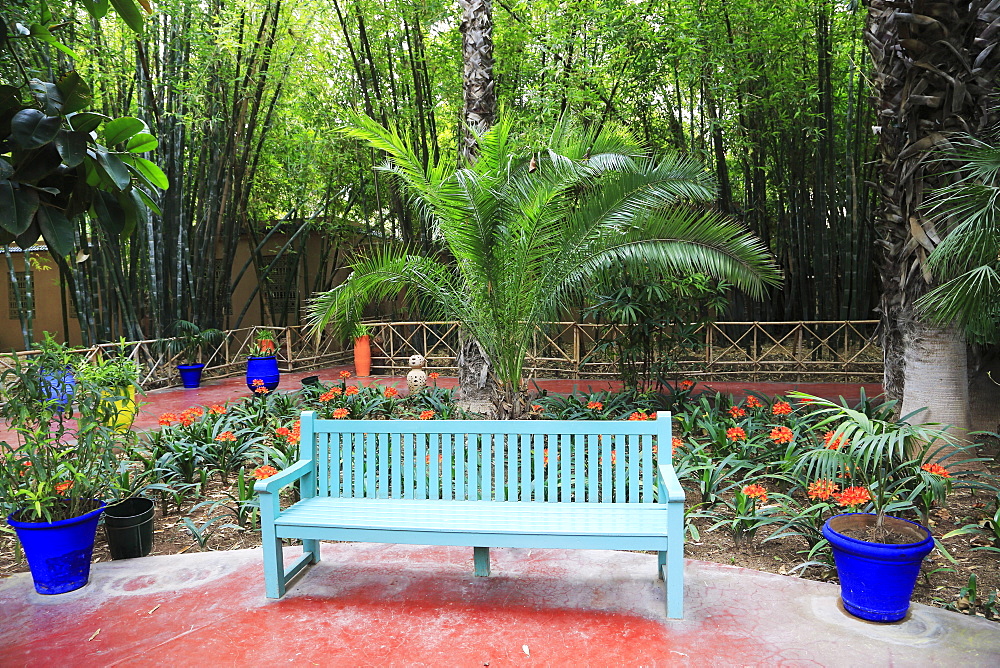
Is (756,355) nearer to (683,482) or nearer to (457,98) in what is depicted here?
(457,98)

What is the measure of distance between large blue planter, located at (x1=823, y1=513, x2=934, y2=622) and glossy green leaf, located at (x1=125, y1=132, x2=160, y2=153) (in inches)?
120

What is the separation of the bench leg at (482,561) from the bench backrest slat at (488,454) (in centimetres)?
25

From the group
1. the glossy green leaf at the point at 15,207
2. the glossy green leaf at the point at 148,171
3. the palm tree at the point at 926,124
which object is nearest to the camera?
the glossy green leaf at the point at 15,207

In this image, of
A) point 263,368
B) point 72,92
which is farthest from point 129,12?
point 263,368

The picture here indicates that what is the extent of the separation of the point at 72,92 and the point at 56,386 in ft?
5.10

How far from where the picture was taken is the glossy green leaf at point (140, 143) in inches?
100

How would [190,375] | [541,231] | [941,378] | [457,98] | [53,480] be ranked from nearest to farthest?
[53,480]
[541,231]
[941,378]
[190,375]
[457,98]

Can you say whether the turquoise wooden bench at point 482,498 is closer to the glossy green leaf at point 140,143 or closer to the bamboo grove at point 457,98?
the glossy green leaf at point 140,143

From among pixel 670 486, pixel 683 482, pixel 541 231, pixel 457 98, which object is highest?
pixel 457 98

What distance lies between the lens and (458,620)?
271cm

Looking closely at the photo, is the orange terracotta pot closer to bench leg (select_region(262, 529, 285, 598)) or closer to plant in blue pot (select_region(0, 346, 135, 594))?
plant in blue pot (select_region(0, 346, 135, 594))

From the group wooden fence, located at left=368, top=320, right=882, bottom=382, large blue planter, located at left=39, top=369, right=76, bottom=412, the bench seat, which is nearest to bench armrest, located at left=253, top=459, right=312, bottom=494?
the bench seat

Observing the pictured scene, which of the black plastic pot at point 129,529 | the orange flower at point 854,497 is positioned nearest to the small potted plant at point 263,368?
the black plastic pot at point 129,529

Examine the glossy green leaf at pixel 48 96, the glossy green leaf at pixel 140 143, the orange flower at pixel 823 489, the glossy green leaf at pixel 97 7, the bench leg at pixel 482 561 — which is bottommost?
the bench leg at pixel 482 561
